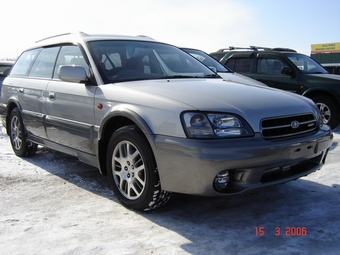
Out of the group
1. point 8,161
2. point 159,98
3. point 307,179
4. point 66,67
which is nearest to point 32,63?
point 8,161

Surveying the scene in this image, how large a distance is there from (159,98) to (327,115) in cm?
593

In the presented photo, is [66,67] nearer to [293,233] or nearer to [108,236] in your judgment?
[108,236]

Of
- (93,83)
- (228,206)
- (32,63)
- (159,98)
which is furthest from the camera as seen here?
(32,63)

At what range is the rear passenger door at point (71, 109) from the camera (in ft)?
12.8

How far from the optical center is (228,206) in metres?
3.58

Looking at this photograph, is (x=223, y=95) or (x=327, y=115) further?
(x=327, y=115)

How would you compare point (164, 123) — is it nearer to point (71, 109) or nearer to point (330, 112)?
point (71, 109)

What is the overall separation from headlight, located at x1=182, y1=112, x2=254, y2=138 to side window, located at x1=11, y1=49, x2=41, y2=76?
323 centimetres

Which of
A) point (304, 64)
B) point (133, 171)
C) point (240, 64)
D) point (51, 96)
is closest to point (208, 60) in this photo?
point (240, 64)

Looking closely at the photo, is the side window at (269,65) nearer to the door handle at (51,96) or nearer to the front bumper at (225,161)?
the door handle at (51,96)

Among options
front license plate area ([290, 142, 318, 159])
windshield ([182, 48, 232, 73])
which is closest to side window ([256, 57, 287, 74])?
windshield ([182, 48, 232, 73])

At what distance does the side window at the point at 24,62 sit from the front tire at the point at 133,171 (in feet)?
8.26

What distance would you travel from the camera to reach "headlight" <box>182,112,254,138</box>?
296 centimetres

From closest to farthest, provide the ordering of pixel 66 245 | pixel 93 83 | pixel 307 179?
1. pixel 66 245
2. pixel 93 83
3. pixel 307 179
